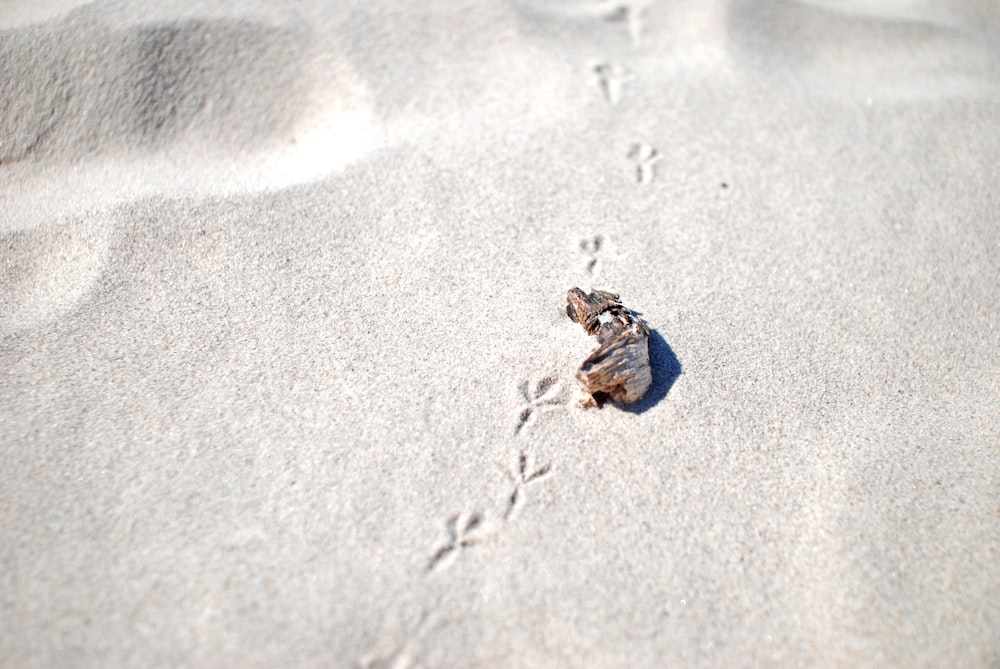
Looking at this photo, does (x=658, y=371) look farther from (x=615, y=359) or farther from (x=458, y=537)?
(x=458, y=537)

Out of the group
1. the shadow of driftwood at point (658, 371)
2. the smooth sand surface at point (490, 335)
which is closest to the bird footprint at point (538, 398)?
the smooth sand surface at point (490, 335)

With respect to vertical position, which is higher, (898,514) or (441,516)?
(441,516)

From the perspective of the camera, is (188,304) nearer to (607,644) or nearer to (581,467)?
(581,467)

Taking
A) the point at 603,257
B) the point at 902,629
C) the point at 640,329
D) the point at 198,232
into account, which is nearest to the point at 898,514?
the point at 902,629

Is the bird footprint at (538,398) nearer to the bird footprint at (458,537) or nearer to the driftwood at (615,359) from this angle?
the driftwood at (615,359)

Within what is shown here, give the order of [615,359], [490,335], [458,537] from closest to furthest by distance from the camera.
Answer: [458,537] → [615,359] → [490,335]

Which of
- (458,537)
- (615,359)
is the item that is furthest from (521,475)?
(615,359)
